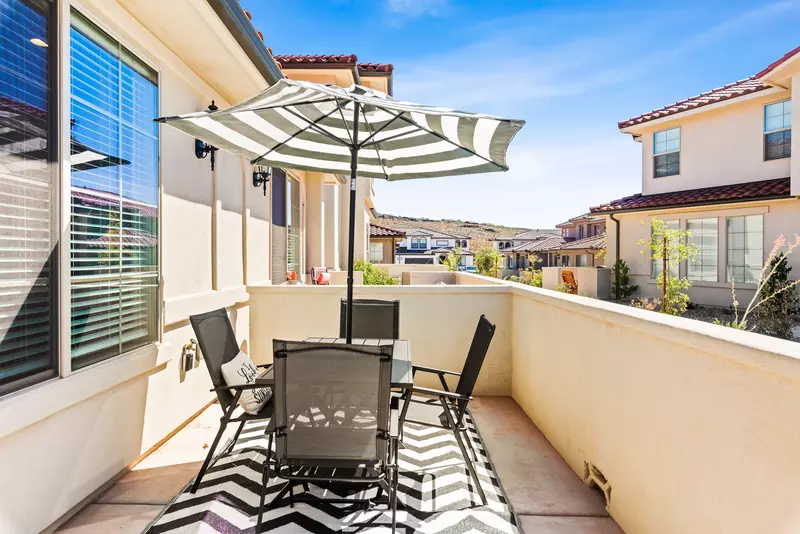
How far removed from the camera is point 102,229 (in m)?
3.30

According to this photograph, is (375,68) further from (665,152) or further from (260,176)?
(665,152)

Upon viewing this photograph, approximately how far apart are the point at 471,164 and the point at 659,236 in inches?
509

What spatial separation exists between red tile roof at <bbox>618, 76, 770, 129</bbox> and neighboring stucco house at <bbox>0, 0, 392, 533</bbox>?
14871 millimetres

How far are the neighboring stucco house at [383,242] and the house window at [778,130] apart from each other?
19.1 meters

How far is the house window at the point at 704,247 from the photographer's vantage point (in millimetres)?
14359

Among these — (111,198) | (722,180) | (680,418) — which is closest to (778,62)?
(722,180)

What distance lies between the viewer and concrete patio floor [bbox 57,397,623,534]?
286 cm

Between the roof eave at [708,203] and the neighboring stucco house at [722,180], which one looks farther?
the neighboring stucco house at [722,180]

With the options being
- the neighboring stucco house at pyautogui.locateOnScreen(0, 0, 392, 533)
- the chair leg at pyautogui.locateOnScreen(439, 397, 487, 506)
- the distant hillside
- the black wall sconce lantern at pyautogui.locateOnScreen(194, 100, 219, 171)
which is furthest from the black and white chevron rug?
the distant hillside

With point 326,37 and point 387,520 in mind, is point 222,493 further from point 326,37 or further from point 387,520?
point 326,37

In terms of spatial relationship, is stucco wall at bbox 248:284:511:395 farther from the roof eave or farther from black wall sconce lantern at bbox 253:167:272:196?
the roof eave

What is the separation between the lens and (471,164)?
4312 millimetres

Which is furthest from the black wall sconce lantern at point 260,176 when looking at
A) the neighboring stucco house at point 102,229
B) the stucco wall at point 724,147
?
the stucco wall at point 724,147

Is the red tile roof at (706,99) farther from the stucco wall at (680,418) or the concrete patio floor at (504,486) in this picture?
the concrete patio floor at (504,486)
